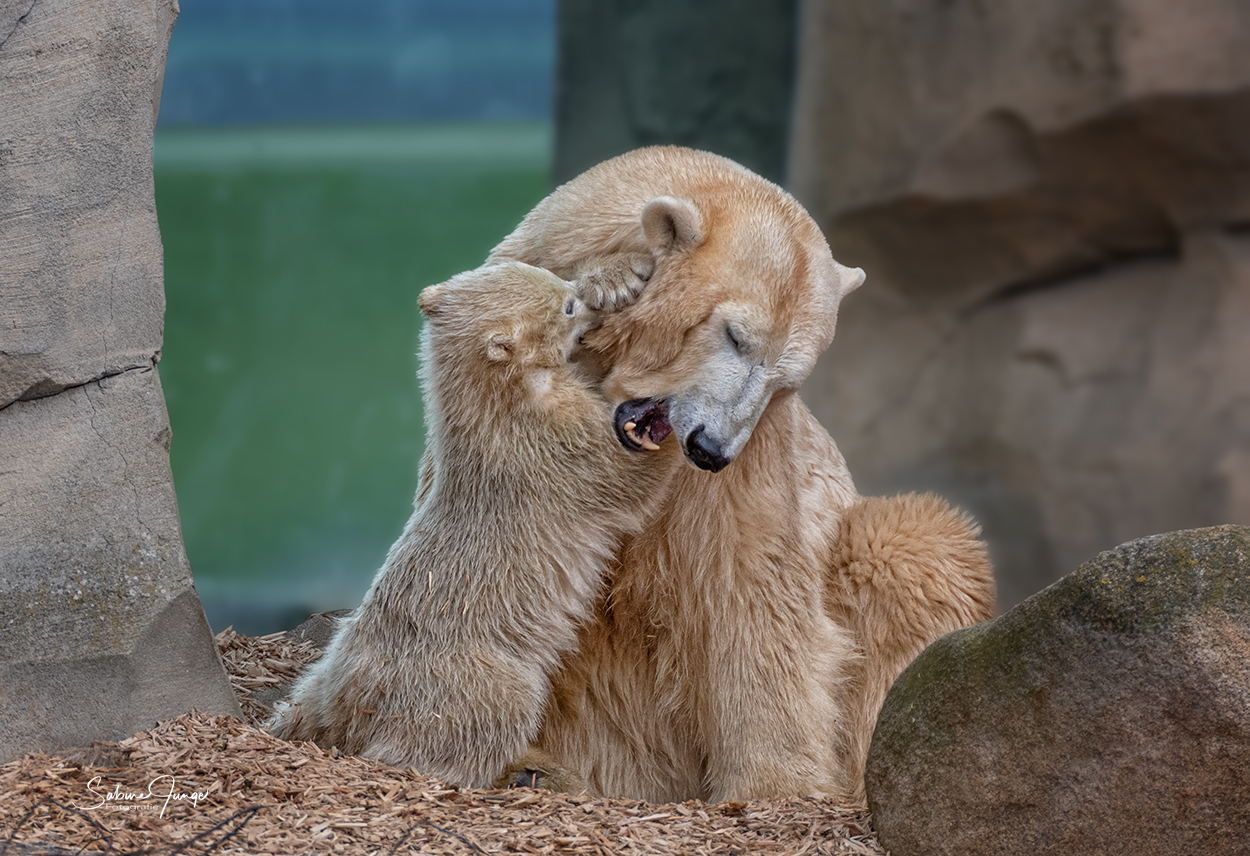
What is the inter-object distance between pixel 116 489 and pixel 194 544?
863 cm

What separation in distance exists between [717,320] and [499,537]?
68cm

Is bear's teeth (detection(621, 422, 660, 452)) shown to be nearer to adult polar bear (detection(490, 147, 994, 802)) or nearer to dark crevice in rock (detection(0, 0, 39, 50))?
adult polar bear (detection(490, 147, 994, 802))

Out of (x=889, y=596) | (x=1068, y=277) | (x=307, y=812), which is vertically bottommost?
(x=307, y=812)

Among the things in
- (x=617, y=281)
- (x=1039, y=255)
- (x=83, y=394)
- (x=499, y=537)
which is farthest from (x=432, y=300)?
(x=1039, y=255)

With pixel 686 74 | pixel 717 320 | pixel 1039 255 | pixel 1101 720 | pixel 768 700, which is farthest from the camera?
pixel 686 74

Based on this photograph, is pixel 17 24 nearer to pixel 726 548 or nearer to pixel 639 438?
pixel 639 438

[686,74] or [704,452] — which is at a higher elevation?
[686,74]

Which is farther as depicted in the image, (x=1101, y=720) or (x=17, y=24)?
(x=17, y=24)

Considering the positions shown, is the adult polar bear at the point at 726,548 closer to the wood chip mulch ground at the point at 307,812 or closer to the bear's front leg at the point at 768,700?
the bear's front leg at the point at 768,700

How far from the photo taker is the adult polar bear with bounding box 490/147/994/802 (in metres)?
2.47

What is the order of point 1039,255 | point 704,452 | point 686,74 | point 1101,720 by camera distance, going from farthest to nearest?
point 686,74, point 1039,255, point 704,452, point 1101,720

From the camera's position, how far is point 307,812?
232cm

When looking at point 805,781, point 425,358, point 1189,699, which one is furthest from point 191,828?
point 1189,699

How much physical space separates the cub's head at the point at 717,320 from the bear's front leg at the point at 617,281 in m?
0.02
